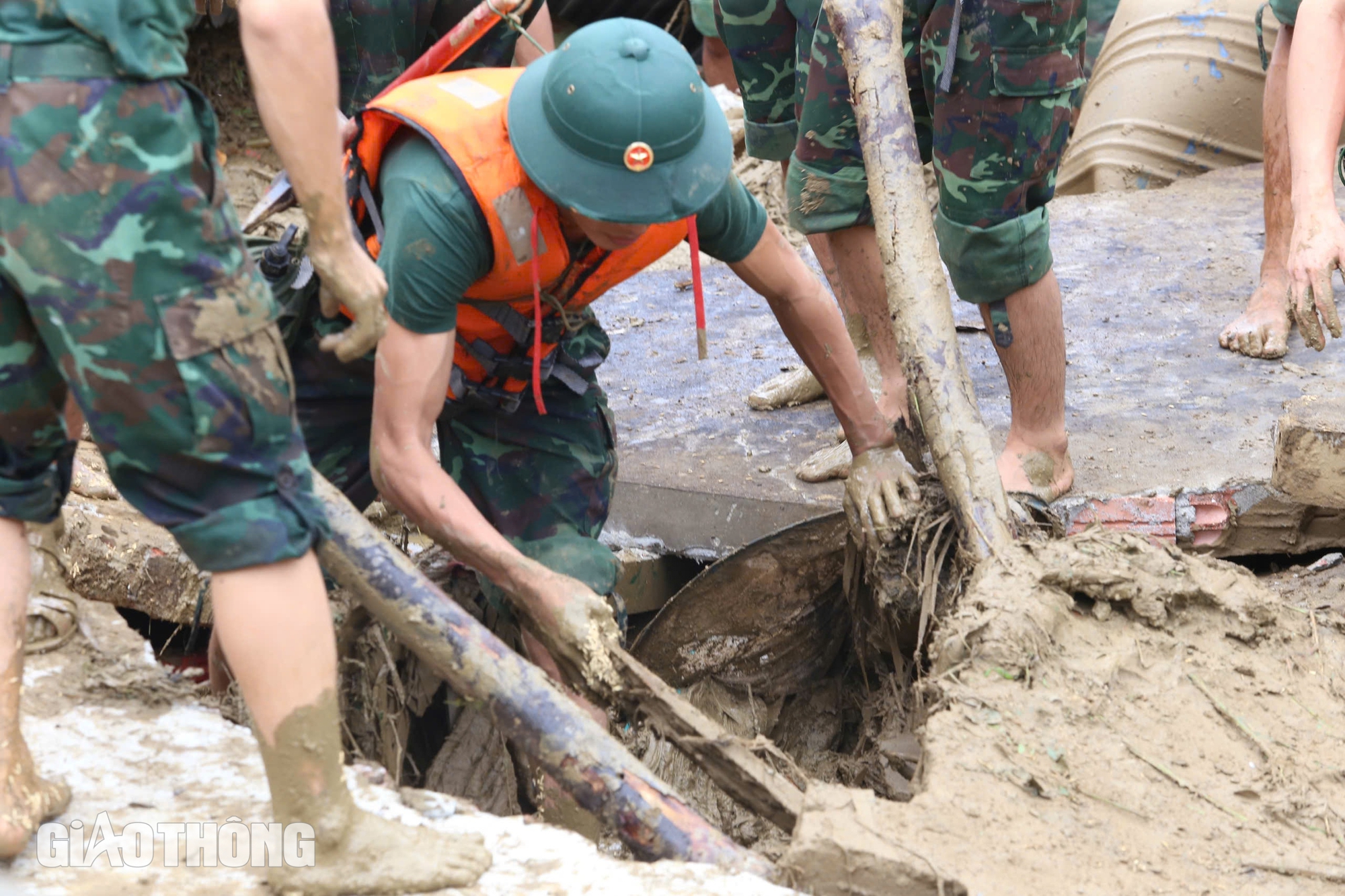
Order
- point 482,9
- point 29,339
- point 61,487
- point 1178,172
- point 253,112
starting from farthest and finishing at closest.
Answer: point 253,112 → point 1178,172 → point 482,9 → point 61,487 → point 29,339

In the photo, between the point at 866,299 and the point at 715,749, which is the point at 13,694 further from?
the point at 866,299

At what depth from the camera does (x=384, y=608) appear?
219 cm

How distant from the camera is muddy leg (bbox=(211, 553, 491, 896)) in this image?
1734 mm

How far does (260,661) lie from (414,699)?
166cm

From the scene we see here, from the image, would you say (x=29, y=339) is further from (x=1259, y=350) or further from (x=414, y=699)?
(x=1259, y=350)

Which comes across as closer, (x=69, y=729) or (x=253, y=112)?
(x=69, y=729)

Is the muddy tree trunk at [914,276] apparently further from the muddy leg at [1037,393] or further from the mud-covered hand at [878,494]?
the muddy leg at [1037,393]

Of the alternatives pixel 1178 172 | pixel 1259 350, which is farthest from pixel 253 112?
pixel 1259 350

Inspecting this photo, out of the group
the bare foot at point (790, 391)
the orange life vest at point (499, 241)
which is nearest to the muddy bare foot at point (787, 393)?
the bare foot at point (790, 391)

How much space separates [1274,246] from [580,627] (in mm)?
2998

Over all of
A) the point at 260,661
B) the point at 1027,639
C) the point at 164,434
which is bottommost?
the point at 1027,639

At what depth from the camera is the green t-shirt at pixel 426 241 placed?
2.40 meters

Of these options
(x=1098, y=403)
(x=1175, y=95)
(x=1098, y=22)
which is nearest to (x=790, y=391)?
(x=1098, y=403)

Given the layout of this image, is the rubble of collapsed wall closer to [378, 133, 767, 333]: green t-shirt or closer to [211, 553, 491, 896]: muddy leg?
[211, 553, 491, 896]: muddy leg
